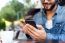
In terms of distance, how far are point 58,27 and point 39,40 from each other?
5.7 inches

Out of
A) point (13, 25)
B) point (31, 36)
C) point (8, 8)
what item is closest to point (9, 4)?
point (8, 8)

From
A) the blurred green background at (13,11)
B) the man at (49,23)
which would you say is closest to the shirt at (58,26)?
the man at (49,23)

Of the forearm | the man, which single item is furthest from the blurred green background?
the forearm

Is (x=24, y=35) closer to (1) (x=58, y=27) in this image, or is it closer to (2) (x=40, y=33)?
(2) (x=40, y=33)

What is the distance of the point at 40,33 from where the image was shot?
1053 millimetres

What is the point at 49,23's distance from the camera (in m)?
1.06

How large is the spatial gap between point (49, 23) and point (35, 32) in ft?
0.35

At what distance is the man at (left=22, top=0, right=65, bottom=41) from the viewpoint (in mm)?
1039

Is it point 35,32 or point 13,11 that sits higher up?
point 13,11

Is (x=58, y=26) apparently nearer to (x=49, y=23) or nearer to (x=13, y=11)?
(x=49, y=23)

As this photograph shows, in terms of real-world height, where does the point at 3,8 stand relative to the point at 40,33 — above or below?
above

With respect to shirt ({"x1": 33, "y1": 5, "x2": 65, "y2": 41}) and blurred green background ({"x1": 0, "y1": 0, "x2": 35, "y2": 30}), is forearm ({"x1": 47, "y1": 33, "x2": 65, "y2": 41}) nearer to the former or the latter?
shirt ({"x1": 33, "y1": 5, "x2": 65, "y2": 41})

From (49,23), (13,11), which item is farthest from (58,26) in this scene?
(13,11)

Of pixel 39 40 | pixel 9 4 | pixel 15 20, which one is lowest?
pixel 39 40
